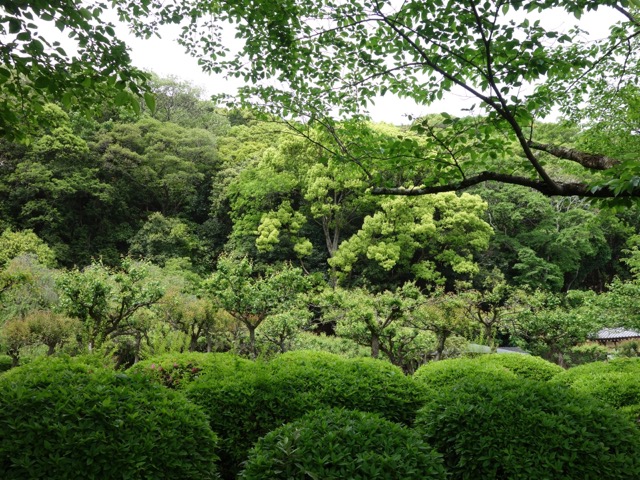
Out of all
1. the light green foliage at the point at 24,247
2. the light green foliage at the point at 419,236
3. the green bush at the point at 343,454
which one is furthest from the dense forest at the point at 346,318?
the light green foliage at the point at 419,236

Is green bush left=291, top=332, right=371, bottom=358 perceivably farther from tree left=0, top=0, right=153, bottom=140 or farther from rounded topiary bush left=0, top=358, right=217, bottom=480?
tree left=0, top=0, right=153, bottom=140

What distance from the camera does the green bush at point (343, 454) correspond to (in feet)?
7.41

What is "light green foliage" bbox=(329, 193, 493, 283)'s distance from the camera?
17.7m

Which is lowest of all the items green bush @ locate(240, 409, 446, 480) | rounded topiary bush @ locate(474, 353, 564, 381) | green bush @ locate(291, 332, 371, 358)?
green bush @ locate(291, 332, 371, 358)

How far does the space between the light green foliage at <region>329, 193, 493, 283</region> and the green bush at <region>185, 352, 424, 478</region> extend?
1315 cm

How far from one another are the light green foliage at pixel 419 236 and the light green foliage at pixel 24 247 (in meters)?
11.5

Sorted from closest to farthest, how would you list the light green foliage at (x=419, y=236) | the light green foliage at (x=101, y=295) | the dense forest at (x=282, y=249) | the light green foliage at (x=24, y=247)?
the light green foliage at (x=101, y=295)
the dense forest at (x=282, y=249)
the light green foliage at (x=24, y=247)
the light green foliage at (x=419, y=236)

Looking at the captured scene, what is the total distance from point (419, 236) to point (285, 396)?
1534 centimetres

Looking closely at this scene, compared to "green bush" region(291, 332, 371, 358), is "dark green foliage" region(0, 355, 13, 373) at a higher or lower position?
lower

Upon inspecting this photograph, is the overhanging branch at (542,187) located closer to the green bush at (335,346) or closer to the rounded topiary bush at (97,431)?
the rounded topiary bush at (97,431)

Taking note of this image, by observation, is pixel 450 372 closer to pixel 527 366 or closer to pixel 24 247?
pixel 527 366

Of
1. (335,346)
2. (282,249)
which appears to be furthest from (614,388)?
(282,249)

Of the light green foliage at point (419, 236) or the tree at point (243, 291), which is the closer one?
the tree at point (243, 291)

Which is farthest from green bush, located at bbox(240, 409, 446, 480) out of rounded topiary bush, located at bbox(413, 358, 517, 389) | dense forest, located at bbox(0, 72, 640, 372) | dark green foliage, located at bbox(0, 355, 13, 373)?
dark green foliage, located at bbox(0, 355, 13, 373)
